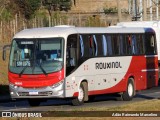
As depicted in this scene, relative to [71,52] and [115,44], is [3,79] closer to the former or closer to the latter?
[115,44]

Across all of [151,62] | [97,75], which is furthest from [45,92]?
[151,62]

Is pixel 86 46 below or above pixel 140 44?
above

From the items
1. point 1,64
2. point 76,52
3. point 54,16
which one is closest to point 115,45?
point 76,52

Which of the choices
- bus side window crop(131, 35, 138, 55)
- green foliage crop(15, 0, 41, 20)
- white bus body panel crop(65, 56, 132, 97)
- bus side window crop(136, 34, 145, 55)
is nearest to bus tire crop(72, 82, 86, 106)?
white bus body panel crop(65, 56, 132, 97)

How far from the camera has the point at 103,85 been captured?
28.2 m

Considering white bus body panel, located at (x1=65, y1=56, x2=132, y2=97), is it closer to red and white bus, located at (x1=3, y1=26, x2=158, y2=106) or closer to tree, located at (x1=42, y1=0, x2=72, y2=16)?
red and white bus, located at (x1=3, y1=26, x2=158, y2=106)

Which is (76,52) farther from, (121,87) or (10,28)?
(10,28)

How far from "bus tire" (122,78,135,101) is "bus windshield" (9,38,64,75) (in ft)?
17.2

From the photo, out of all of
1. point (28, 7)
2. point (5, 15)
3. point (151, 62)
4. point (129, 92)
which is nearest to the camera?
point (129, 92)

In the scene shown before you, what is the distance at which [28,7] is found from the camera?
7181 centimetres

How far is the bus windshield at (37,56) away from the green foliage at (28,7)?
42464 mm

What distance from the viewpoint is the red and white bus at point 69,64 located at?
25.4 m

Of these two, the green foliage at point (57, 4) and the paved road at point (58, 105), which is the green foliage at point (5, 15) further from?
the paved road at point (58, 105)

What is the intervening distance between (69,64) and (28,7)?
4668 centimetres
